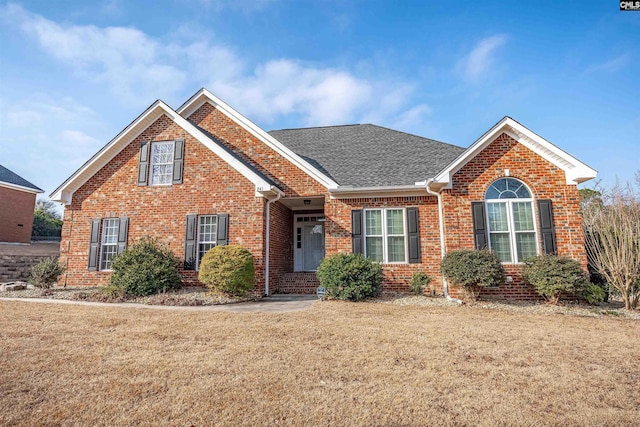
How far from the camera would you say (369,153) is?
13391mm

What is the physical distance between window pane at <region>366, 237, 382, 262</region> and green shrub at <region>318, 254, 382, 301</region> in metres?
0.99

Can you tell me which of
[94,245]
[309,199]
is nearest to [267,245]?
[309,199]

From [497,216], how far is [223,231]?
27.4 ft

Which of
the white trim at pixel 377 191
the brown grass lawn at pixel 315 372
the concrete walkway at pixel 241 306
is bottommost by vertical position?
the brown grass lawn at pixel 315 372

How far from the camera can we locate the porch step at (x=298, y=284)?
11.7m

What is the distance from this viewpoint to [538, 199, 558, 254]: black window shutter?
30.0ft

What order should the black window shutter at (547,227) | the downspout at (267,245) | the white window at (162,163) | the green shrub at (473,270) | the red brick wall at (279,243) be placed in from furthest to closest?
the white window at (162,163)
the red brick wall at (279,243)
the downspout at (267,245)
the black window shutter at (547,227)
the green shrub at (473,270)

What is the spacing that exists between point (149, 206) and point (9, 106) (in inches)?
187

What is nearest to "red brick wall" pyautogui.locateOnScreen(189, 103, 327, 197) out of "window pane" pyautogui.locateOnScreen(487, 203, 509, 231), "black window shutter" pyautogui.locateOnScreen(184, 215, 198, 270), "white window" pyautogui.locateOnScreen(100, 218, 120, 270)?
"black window shutter" pyautogui.locateOnScreen(184, 215, 198, 270)

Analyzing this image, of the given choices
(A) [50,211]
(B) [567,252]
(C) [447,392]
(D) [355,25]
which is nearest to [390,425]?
(C) [447,392]

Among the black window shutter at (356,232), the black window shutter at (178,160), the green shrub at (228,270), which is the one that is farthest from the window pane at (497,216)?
the black window shutter at (178,160)

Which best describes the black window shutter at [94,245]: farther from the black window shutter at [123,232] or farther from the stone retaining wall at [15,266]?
the stone retaining wall at [15,266]

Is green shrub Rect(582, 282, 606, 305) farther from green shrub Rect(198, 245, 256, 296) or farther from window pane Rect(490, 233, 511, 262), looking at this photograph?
green shrub Rect(198, 245, 256, 296)

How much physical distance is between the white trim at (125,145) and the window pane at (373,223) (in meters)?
4.49
